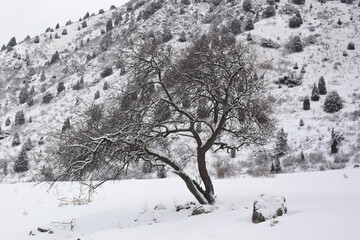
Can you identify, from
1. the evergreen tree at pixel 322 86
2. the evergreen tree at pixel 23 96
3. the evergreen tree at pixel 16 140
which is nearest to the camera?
the evergreen tree at pixel 322 86

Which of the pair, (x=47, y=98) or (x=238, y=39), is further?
(x=47, y=98)

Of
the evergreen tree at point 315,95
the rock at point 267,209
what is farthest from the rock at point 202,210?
the evergreen tree at point 315,95

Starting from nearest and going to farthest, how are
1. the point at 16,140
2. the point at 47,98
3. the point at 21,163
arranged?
the point at 21,163 → the point at 16,140 → the point at 47,98

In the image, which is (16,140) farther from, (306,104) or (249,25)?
(249,25)

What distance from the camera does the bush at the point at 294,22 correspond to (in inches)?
1581

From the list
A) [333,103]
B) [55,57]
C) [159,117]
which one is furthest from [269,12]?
[159,117]

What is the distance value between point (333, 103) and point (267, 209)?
2318cm

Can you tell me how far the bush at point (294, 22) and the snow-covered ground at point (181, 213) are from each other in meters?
35.6

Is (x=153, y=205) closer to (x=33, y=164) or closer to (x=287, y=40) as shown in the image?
(x=33, y=164)

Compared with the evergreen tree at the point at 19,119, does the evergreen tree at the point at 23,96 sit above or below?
above

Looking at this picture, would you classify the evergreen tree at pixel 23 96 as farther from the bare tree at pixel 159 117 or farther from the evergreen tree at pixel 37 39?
the bare tree at pixel 159 117

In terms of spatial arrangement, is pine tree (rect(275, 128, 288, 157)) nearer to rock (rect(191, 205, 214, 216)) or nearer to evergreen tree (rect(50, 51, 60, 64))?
rock (rect(191, 205, 214, 216))

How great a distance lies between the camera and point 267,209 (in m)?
4.75

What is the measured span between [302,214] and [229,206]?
90.1 inches
